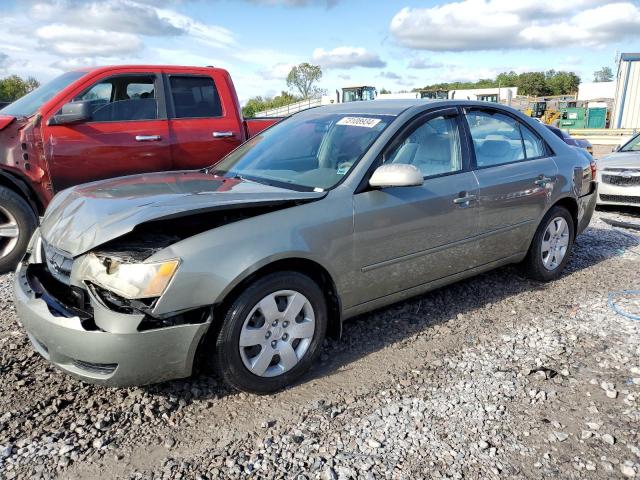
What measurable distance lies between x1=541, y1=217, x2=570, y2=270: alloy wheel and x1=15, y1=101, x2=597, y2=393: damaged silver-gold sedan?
0.26 m

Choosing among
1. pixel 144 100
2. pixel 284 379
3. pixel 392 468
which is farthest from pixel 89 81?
pixel 392 468

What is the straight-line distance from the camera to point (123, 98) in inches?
218

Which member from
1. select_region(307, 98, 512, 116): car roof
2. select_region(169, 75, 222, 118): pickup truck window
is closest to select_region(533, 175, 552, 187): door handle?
select_region(307, 98, 512, 116): car roof

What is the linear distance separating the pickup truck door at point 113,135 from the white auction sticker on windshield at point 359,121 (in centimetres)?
245

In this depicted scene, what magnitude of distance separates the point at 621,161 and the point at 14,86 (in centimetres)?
3473

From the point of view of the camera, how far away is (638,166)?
7.52m

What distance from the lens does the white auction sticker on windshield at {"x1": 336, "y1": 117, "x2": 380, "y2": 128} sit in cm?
367

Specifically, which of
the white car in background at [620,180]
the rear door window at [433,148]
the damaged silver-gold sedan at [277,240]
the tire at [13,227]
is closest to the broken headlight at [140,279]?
the damaged silver-gold sedan at [277,240]

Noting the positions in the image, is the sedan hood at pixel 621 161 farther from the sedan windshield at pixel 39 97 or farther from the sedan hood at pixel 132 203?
the sedan windshield at pixel 39 97

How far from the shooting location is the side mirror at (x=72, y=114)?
490cm

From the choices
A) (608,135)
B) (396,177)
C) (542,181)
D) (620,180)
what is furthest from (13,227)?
(608,135)

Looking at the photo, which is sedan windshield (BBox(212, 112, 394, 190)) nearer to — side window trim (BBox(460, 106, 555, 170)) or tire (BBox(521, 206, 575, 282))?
side window trim (BBox(460, 106, 555, 170))

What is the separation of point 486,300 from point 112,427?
307cm

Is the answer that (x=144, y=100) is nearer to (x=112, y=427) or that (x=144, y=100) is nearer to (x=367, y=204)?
(x=367, y=204)
